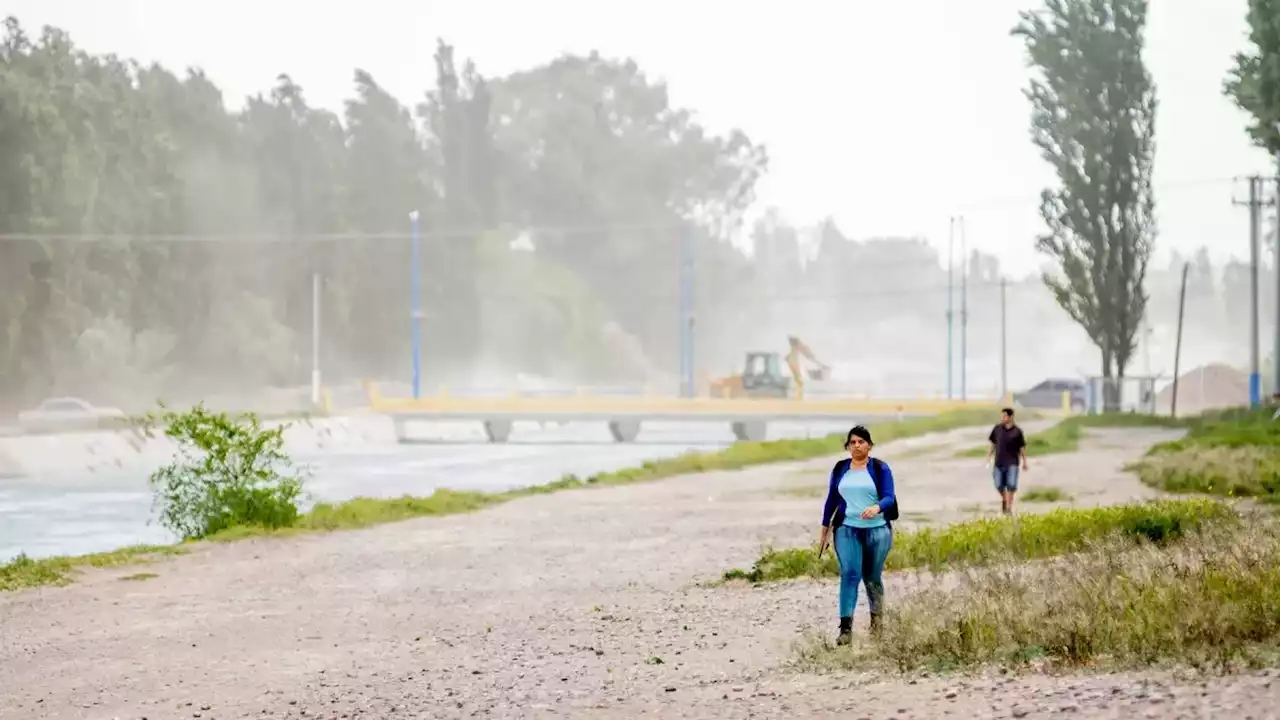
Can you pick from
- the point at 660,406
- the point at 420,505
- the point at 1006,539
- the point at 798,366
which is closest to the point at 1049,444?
the point at 420,505

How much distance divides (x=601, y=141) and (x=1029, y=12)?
7716 centimetres

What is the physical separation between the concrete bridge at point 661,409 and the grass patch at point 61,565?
157 ft

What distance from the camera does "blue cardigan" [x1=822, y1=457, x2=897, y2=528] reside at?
39.9 ft

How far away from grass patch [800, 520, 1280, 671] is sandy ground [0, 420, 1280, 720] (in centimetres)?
56

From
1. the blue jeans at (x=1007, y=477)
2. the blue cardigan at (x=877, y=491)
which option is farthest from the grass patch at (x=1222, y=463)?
the blue cardigan at (x=877, y=491)

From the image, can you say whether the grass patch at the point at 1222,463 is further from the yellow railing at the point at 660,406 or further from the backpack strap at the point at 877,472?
the yellow railing at the point at 660,406

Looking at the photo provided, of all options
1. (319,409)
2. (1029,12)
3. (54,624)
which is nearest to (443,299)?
(319,409)

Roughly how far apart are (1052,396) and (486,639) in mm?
73269

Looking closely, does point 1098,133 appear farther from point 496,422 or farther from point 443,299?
point 443,299

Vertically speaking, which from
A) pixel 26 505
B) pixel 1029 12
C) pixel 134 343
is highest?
pixel 1029 12

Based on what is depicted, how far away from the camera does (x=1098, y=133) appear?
58812 millimetres

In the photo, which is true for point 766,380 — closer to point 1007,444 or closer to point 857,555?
point 1007,444

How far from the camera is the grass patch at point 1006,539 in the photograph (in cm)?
1802

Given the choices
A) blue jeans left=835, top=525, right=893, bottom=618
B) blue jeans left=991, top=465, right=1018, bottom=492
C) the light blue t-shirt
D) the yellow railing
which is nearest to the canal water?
the yellow railing
